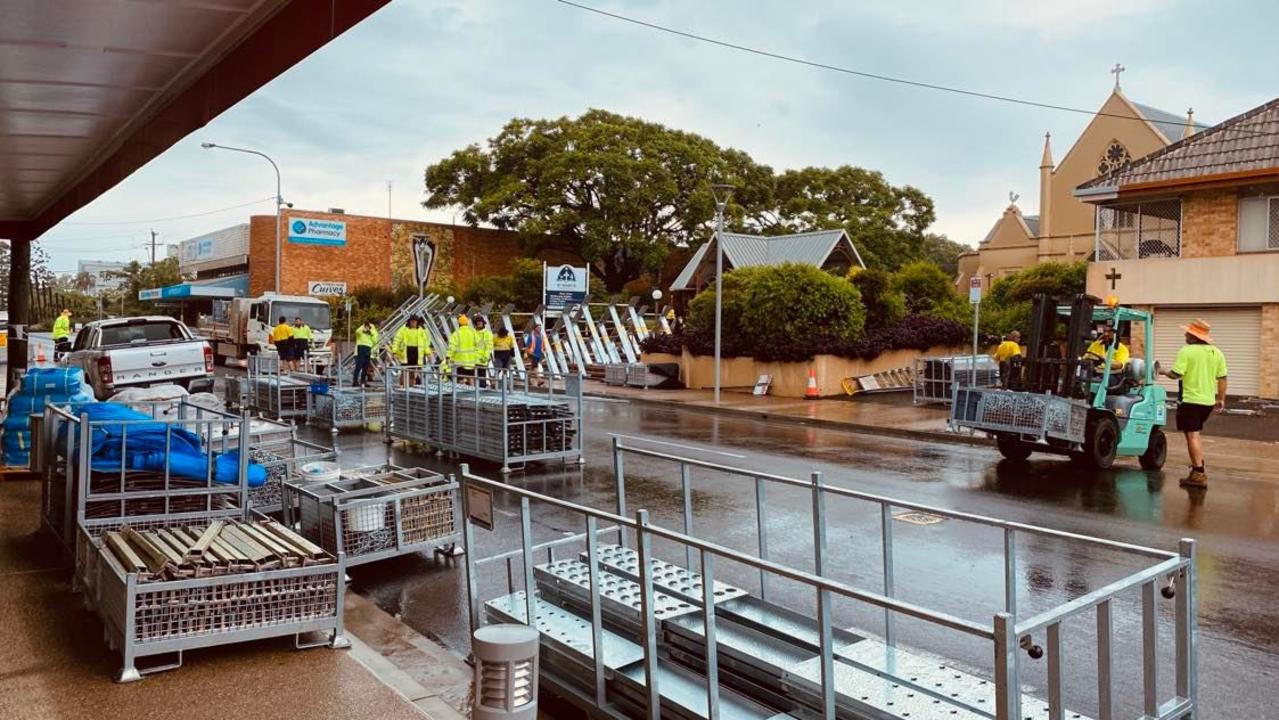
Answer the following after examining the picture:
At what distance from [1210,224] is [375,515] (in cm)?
2391

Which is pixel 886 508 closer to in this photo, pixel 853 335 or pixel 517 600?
pixel 517 600

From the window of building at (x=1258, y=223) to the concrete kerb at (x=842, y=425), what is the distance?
40.2 feet

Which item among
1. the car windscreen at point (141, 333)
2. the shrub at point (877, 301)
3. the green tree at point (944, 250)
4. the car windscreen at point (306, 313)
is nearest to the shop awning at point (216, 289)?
the car windscreen at point (306, 313)

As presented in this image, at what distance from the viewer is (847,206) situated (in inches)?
2052

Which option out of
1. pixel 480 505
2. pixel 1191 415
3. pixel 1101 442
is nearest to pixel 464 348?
pixel 1101 442

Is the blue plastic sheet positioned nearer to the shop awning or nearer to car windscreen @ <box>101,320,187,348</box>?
car windscreen @ <box>101,320,187,348</box>

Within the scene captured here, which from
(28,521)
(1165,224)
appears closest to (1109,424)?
(28,521)

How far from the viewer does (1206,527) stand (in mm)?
9562

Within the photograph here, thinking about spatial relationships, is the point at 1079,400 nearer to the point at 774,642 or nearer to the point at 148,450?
the point at 774,642

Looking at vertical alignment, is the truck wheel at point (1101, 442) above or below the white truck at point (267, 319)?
below

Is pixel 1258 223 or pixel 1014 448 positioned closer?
pixel 1014 448

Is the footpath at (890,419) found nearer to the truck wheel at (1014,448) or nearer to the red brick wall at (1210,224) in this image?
the truck wheel at (1014,448)

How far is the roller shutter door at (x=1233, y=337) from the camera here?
937 inches

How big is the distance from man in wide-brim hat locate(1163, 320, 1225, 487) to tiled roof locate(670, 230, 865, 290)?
79.0ft
